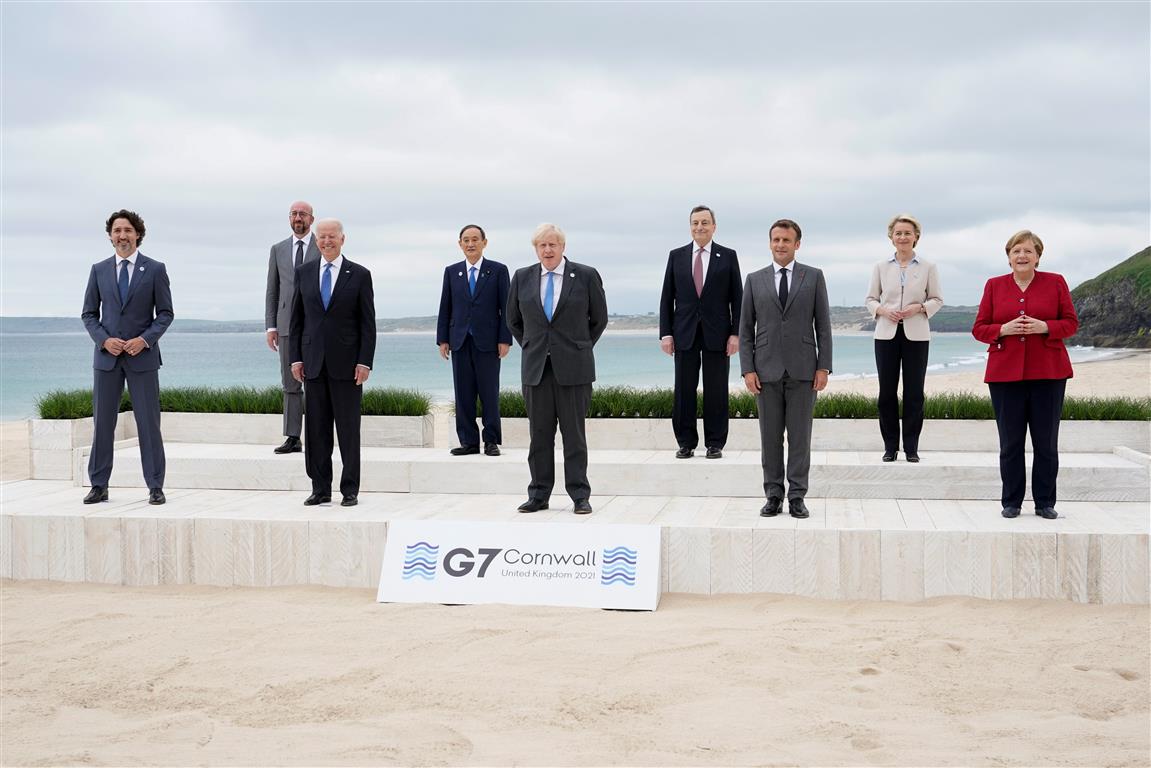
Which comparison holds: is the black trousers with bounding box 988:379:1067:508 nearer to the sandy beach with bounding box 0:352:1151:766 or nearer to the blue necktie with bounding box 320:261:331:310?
the sandy beach with bounding box 0:352:1151:766

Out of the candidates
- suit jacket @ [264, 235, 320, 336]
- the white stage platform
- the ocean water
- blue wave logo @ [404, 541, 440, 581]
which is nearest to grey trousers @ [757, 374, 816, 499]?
the white stage platform

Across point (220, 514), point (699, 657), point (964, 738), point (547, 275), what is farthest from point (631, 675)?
point (220, 514)

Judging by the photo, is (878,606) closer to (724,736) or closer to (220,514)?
(724,736)

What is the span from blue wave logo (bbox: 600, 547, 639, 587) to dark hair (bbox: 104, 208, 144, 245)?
3.61 metres

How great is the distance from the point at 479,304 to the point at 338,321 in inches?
59.5

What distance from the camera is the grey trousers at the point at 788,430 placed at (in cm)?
560

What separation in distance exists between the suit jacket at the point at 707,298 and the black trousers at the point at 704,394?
0.08 metres

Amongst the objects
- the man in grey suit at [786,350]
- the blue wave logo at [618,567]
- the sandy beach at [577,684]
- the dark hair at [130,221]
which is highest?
the dark hair at [130,221]

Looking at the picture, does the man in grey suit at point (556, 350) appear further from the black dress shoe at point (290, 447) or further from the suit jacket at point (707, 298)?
the black dress shoe at point (290, 447)

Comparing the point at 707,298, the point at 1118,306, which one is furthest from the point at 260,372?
the point at 707,298

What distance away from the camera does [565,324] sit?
18.8 feet

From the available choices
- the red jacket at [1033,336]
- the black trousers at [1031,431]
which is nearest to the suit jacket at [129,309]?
the red jacket at [1033,336]

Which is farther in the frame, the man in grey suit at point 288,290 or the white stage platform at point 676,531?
the man in grey suit at point 288,290

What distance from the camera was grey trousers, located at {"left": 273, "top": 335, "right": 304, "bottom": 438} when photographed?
7438 mm
